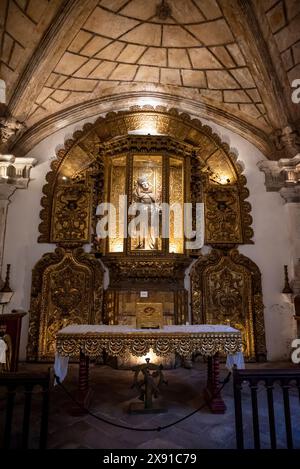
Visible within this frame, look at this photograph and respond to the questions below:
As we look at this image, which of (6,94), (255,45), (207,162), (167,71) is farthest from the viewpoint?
(207,162)

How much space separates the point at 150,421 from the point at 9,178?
614cm

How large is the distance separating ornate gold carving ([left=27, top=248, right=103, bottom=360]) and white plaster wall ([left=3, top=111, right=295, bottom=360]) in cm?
25

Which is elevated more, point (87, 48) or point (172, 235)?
point (87, 48)

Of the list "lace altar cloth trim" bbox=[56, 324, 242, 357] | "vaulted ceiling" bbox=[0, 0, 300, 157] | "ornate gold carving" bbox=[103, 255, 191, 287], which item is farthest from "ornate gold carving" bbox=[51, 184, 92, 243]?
"lace altar cloth trim" bbox=[56, 324, 242, 357]

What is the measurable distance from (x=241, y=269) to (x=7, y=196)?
6.02 metres

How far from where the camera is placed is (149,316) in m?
4.50

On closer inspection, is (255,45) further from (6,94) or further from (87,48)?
(6,94)

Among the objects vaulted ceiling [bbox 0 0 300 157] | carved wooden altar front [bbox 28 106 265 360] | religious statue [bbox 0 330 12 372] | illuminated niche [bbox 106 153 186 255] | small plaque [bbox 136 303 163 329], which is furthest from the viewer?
carved wooden altar front [bbox 28 106 265 360]

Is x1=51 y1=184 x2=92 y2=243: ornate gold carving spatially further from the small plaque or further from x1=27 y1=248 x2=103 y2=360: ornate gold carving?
the small plaque

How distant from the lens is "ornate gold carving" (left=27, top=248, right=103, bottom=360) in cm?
666

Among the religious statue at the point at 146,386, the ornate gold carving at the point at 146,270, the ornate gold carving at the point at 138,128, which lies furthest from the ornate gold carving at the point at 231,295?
the religious statue at the point at 146,386

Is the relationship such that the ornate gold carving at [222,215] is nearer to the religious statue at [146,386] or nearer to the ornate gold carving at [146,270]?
the ornate gold carving at [146,270]

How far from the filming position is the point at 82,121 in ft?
25.6

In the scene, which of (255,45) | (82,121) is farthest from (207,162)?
(82,121)
